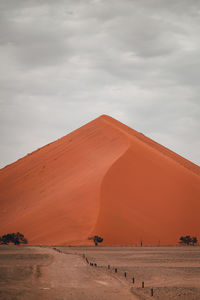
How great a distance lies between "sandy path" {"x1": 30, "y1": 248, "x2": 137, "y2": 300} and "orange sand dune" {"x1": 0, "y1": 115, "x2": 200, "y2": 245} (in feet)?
57.4

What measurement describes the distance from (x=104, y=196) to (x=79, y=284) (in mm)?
26192

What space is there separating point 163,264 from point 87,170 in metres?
26.5

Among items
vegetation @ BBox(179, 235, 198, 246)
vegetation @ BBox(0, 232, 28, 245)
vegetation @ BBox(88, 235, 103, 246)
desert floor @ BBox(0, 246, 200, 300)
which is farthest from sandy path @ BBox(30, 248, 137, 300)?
vegetation @ BBox(179, 235, 198, 246)

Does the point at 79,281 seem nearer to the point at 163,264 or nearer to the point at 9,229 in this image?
the point at 163,264

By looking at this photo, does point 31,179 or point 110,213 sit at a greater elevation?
point 31,179

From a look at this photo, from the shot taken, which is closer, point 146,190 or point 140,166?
point 146,190

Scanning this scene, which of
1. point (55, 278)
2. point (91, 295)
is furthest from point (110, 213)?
point (91, 295)

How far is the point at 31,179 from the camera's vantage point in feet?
167

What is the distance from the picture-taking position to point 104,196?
3928cm

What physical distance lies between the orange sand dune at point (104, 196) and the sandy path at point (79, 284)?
57.4 feet

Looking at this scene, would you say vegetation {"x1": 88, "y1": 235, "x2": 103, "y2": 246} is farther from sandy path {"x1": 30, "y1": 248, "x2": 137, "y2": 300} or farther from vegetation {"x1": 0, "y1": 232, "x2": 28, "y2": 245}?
sandy path {"x1": 30, "y1": 248, "x2": 137, "y2": 300}

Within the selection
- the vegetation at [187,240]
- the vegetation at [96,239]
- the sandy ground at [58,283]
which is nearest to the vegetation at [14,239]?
the vegetation at [96,239]

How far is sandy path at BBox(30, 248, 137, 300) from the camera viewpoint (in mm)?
11047

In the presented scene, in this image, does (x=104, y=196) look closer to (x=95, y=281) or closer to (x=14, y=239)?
(x=14, y=239)
